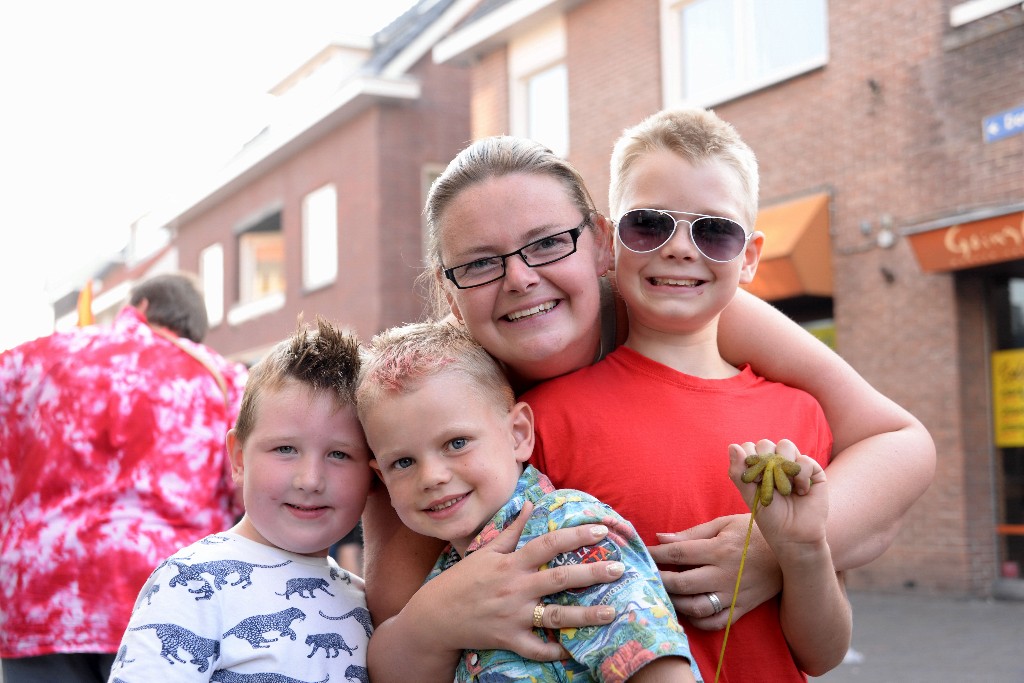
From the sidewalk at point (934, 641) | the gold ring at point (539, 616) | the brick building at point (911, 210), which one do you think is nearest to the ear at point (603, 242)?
the gold ring at point (539, 616)

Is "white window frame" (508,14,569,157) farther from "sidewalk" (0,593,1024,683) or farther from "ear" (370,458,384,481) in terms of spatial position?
"ear" (370,458,384,481)

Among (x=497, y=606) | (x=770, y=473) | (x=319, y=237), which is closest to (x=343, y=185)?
(x=319, y=237)

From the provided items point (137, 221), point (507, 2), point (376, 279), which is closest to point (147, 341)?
point (507, 2)

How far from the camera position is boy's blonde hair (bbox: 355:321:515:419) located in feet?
6.25

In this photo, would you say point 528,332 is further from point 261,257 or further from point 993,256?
point 261,257

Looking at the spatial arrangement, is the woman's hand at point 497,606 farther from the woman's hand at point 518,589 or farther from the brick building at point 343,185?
the brick building at point 343,185

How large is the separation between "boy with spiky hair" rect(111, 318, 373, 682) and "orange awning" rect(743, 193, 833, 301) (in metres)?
8.01

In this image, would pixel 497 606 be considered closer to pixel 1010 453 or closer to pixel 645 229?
pixel 645 229

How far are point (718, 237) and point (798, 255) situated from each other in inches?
321

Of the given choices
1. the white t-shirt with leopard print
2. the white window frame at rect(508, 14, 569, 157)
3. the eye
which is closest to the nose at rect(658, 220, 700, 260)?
the eye

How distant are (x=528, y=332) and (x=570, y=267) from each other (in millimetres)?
148

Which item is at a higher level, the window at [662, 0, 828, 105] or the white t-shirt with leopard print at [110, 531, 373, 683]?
the window at [662, 0, 828, 105]

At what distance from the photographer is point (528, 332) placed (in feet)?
6.48

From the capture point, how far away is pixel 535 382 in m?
2.13
